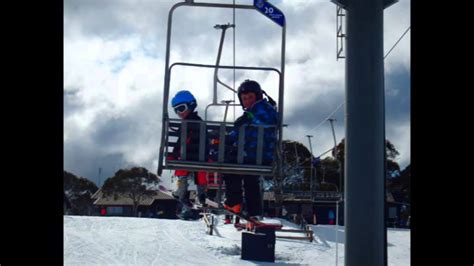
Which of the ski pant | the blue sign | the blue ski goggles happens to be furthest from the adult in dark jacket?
the ski pant

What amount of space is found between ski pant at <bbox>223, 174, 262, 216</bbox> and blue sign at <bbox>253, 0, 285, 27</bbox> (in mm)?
2229

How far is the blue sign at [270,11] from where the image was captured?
4.82m

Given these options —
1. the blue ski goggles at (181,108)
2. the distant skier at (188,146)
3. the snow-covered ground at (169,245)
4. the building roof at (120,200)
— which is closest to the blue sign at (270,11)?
the distant skier at (188,146)

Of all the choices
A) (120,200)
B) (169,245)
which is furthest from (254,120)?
(120,200)

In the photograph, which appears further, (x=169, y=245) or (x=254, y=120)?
(x=169, y=245)

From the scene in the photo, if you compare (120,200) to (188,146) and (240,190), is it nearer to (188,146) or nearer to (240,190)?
(240,190)

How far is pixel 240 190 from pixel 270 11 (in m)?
2.43

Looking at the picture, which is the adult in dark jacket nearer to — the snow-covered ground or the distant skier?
the distant skier

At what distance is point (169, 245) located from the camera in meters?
13.0

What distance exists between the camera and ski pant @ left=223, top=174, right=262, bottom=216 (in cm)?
676

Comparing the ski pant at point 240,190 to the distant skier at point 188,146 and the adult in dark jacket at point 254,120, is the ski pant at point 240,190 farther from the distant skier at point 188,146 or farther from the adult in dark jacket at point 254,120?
the adult in dark jacket at point 254,120
